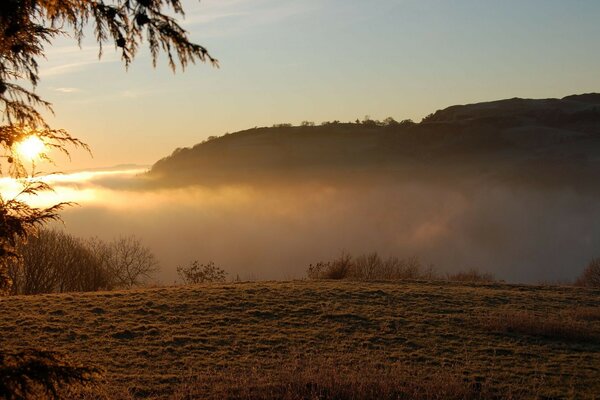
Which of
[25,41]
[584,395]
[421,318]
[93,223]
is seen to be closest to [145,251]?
[421,318]

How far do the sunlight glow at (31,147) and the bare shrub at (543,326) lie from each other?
17.8 m

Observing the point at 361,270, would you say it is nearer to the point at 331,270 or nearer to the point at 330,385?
the point at 331,270

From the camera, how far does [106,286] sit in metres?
51.2

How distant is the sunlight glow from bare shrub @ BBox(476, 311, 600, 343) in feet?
58.5

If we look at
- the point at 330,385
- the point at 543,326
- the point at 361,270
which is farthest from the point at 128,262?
the point at 330,385

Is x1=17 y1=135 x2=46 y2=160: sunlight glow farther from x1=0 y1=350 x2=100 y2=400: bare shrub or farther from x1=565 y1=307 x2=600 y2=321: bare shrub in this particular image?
x1=565 y1=307 x2=600 y2=321: bare shrub

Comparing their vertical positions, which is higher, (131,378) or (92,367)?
(92,367)

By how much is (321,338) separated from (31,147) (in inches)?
555

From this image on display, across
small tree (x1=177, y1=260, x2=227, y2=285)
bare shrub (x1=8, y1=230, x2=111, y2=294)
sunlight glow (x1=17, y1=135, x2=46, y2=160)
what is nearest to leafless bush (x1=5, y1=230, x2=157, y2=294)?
bare shrub (x1=8, y1=230, x2=111, y2=294)

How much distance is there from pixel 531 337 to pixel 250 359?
9785 millimetres

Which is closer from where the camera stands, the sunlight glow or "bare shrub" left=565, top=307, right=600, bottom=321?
the sunlight glow

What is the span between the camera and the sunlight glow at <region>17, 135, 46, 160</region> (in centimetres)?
722

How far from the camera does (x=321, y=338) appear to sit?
19859mm

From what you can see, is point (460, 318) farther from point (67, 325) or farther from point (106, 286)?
point (106, 286)
